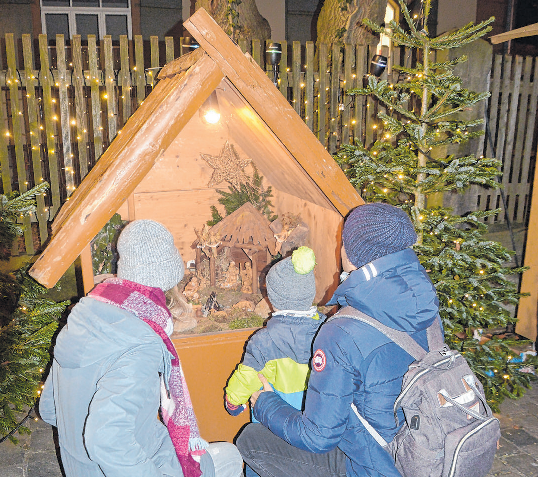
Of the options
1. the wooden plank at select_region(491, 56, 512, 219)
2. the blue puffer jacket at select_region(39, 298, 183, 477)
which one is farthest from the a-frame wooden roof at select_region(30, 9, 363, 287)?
the wooden plank at select_region(491, 56, 512, 219)

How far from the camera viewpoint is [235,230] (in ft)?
12.3

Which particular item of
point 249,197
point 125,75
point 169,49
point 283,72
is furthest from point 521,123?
point 125,75

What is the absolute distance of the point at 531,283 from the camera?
4613mm

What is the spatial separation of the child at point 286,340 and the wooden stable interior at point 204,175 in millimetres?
666

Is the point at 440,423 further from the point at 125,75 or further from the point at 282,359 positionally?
the point at 125,75

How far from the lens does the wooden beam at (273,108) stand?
2248mm

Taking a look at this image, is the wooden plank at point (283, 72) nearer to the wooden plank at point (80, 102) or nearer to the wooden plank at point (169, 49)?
the wooden plank at point (169, 49)

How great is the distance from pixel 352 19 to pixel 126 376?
22.2 ft

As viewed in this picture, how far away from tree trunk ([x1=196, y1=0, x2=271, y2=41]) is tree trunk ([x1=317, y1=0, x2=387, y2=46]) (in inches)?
48.4

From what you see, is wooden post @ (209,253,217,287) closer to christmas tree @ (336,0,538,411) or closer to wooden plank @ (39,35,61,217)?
christmas tree @ (336,0,538,411)

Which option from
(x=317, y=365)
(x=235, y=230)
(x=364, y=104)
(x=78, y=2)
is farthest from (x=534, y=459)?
(x=78, y=2)

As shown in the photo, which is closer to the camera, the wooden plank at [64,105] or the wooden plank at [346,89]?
the wooden plank at [64,105]

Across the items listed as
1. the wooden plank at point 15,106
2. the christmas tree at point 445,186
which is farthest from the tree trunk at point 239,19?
the christmas tree at point 445,186

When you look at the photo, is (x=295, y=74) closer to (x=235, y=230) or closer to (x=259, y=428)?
(x=235, y=230)
